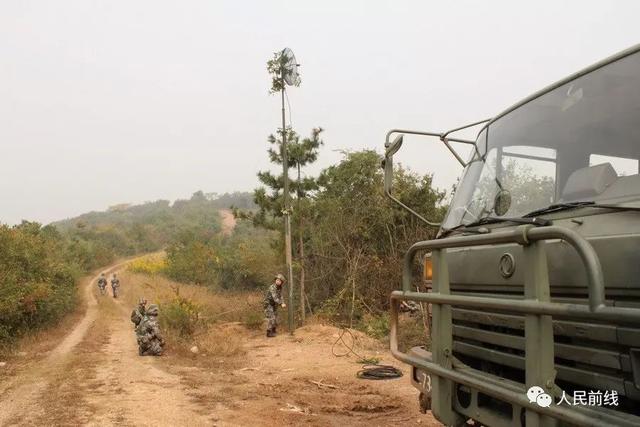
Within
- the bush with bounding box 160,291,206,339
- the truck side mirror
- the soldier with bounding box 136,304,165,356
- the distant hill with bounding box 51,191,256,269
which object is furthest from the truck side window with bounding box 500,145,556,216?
the distant hill with bounding box 51,191,256,269

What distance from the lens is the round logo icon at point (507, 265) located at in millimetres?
2606

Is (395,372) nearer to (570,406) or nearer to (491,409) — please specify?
(491,409)

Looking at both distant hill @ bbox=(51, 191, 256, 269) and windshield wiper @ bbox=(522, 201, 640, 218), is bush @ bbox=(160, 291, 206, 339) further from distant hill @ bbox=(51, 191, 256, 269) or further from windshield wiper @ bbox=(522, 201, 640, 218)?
windshield wiper @ bbox=(522, 201, 640, 218)

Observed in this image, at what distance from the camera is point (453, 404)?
2.92 meters

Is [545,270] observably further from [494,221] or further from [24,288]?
Answer: [24,288]

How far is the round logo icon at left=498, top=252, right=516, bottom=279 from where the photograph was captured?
261cm

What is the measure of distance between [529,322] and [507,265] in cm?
48

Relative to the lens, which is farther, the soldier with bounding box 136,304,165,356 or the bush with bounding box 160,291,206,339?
the bush with bounding box 160,291,206,339

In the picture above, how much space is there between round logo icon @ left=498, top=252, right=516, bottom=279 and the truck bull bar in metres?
0.22

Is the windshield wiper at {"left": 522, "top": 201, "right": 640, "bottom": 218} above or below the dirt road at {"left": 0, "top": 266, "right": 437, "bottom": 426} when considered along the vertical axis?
above

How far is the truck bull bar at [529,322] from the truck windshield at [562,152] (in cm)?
62

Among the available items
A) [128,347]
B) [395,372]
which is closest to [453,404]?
[395,372]

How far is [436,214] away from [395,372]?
24.5ft

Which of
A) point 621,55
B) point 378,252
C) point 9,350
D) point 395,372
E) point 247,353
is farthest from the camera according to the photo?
point 378,252
